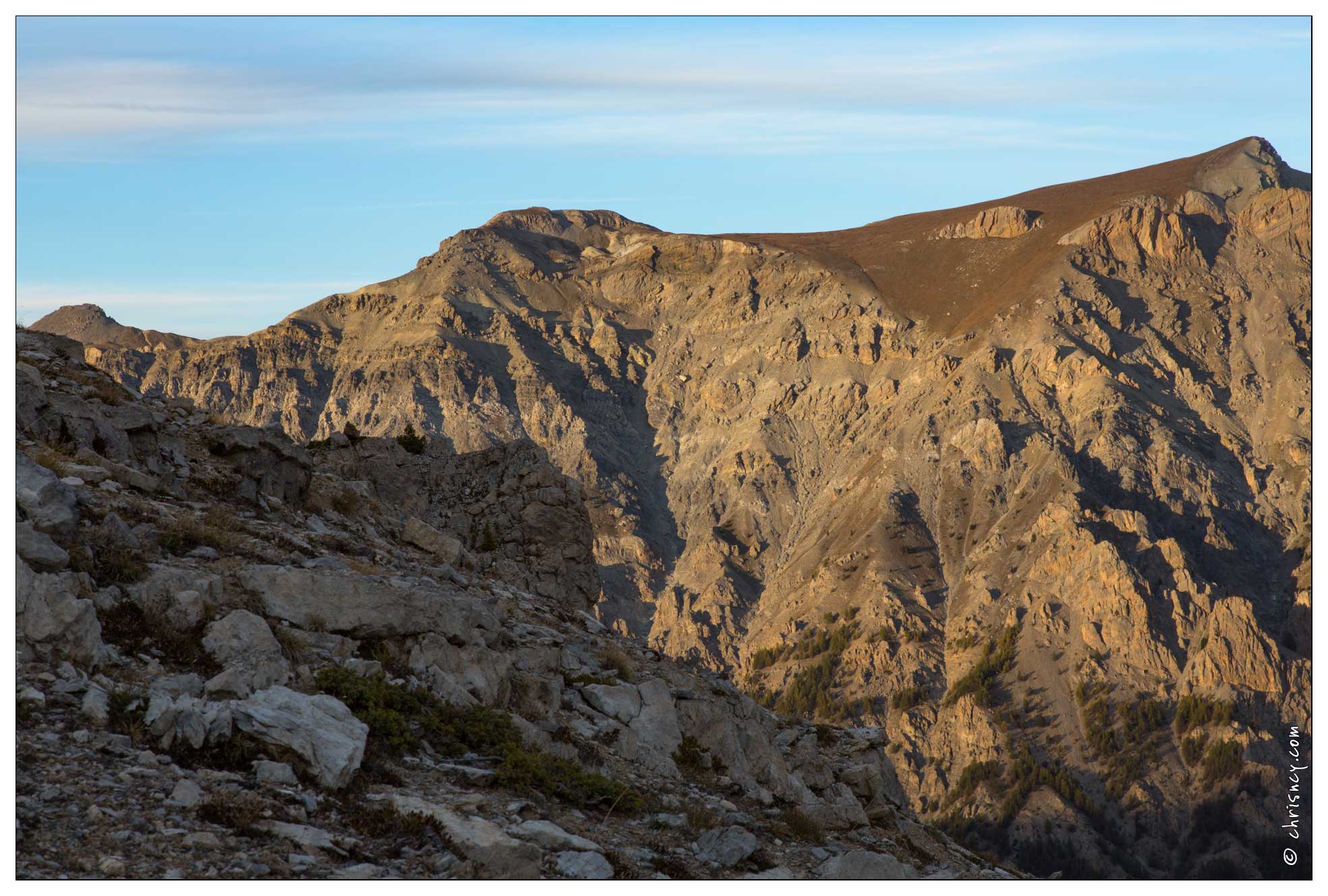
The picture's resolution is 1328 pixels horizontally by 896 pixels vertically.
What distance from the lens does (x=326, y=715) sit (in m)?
15.1

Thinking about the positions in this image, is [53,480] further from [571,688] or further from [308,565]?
[571,688]

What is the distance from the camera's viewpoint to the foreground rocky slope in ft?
43.0

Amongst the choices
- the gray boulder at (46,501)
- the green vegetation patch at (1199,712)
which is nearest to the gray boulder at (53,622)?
the gray boulder at (46,501)

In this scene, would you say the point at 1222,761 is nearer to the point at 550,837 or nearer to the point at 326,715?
the point at 550,837

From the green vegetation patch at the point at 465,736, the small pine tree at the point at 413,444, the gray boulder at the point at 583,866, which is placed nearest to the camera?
the gray boulder at the point at 583,866

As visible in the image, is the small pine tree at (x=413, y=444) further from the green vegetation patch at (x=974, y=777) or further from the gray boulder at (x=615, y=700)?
the green vegetation patch at (x=974, y=777)

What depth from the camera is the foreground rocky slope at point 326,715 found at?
13.1 meters

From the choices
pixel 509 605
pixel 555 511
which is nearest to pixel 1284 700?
pixel 555 511

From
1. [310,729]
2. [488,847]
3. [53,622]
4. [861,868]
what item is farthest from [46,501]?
[861,868]

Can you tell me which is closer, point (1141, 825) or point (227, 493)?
point (227, 493)

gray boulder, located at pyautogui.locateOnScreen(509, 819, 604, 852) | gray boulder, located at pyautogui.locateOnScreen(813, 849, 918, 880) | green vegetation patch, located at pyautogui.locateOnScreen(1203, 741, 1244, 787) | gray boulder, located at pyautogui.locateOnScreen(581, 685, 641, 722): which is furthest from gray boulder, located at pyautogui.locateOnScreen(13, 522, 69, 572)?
green vegetation patch, located at pyautogui.locateOnScreen(1203, 741, 1244, 787)

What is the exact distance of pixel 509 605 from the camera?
24250 mm

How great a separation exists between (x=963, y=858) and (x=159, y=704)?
14952 millimetres

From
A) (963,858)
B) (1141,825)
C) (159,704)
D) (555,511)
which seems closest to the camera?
(159,704)
